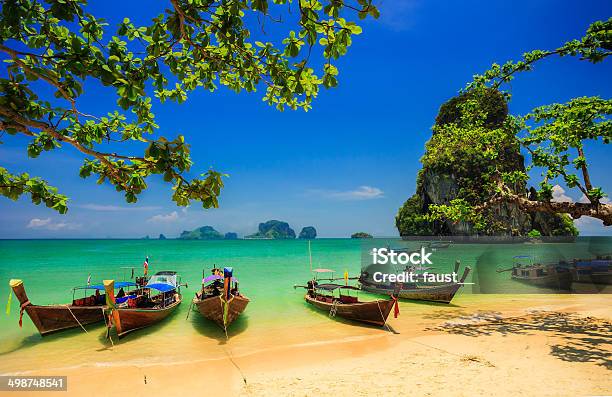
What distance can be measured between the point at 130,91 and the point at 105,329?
45.8 ft

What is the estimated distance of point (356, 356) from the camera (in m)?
10.1

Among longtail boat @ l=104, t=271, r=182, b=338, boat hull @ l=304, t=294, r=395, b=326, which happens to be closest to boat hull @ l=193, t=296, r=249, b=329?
longtail boat @ l=104, t=271, r=182, b=338

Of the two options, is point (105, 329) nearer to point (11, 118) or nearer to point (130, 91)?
point (11, 118)

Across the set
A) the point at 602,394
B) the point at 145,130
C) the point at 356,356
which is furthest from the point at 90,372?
the point at 602,394

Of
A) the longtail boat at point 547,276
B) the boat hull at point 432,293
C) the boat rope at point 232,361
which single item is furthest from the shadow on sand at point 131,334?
the longtail boat at point 547,276

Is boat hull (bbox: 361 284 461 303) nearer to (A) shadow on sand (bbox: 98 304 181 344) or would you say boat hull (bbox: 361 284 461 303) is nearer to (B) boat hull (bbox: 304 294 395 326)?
(B) boat hull (bbox: 304 294 395 326)

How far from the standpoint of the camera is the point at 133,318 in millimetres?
12188

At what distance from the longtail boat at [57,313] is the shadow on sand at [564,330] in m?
13.6

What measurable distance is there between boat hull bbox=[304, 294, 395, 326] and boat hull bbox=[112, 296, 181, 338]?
771cm

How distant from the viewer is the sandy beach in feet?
24.4

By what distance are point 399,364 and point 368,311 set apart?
4048mm

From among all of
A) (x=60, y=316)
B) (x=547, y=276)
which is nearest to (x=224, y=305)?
(x=60, y=316)

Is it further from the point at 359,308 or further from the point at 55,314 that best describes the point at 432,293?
the point at 55,314

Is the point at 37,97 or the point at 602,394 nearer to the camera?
the point at 37,97
